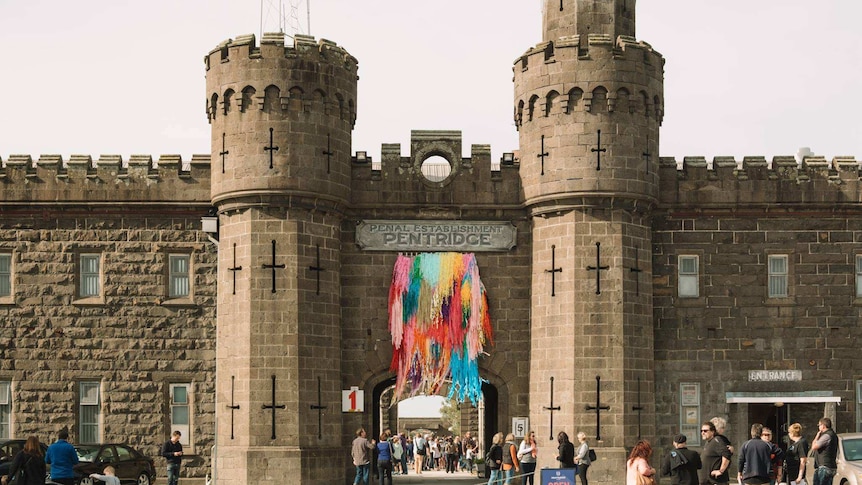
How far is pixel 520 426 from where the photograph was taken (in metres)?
34.3

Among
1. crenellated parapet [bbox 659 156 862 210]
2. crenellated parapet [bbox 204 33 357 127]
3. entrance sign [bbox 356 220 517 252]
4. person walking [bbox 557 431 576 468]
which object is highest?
crenellated parapet [bbox 204 33 357 127]

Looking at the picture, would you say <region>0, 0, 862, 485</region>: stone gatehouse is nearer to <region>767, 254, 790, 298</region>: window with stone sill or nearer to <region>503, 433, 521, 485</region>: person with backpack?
<region>767, 254, 790, 298</region>: window with stone sill

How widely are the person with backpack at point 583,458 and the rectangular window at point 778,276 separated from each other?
23.7 ft

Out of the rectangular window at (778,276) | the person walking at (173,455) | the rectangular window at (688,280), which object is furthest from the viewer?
the rectangular window at (778,276)

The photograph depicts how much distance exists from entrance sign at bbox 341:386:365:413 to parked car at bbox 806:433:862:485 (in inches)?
462

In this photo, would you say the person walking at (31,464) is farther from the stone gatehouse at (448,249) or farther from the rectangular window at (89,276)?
the rectangular window at (89,276)

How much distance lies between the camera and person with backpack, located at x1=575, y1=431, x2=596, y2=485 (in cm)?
3097

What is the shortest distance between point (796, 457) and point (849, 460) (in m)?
1.27

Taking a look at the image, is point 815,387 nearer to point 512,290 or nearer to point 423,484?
point 512,290

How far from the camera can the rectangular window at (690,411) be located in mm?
34781

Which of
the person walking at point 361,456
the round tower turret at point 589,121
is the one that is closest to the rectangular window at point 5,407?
the person walking at point 361,456

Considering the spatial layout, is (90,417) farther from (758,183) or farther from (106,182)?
(758,183)

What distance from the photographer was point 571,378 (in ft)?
109

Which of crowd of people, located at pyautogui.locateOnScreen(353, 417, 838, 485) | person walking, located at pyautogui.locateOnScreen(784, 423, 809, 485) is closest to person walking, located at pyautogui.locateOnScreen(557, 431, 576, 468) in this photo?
crowd of people, located at pyautogui.locateOnScreen(353, 417, 838, 485)
